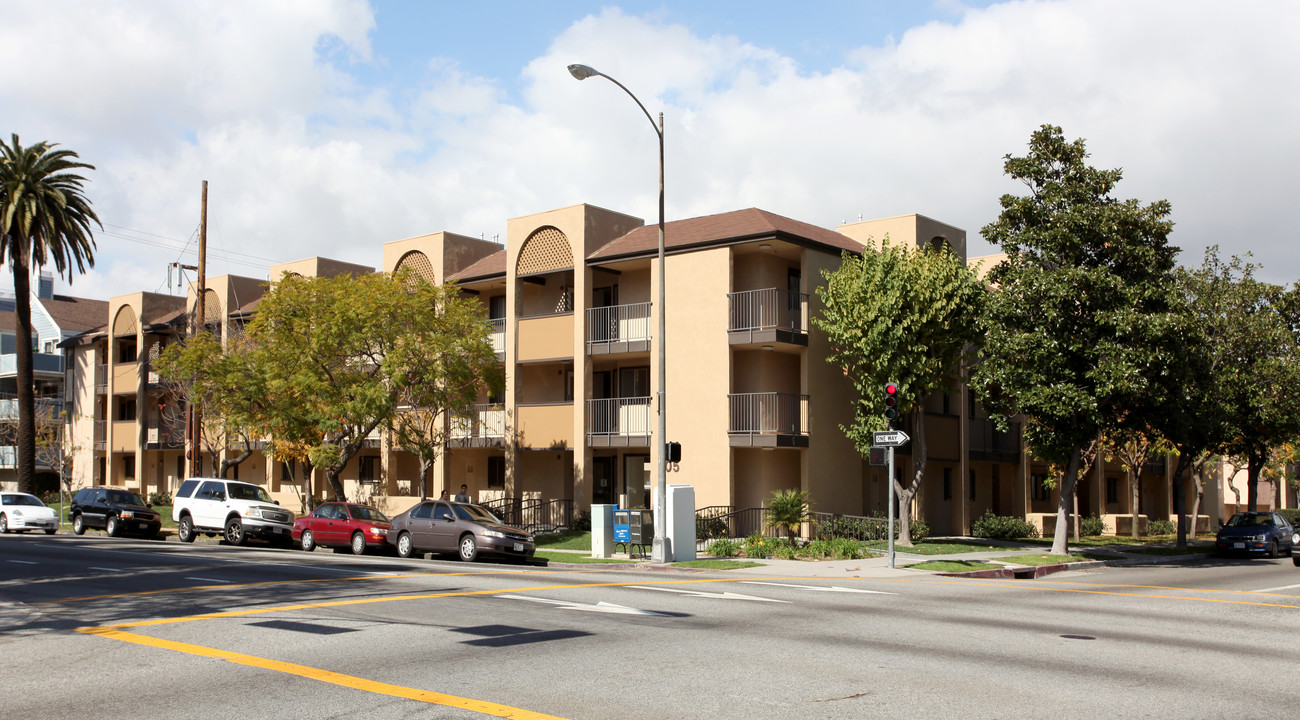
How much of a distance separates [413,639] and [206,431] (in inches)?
1534

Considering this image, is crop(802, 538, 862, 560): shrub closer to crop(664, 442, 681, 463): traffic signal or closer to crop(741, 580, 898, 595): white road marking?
crop(664, 442, 681, 463): traffic signal

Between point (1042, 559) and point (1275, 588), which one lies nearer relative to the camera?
point (1275, 588)

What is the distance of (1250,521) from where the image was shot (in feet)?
99.5

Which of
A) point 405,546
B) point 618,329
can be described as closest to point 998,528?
point 618,329

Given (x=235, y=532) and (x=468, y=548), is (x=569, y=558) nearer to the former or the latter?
(x=468, y=548)

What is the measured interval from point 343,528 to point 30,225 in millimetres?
23850

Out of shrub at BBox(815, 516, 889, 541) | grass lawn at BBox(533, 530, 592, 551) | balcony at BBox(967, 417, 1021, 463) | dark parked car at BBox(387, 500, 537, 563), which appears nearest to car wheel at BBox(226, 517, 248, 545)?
dark parked car at BBox(387, 500, 537, 563)

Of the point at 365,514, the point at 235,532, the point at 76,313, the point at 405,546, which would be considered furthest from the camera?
the point at 76,313

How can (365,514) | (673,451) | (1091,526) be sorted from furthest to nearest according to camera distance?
(1091,526)
(365,514)
(673,451)

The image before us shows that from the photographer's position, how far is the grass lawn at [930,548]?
90.3ft

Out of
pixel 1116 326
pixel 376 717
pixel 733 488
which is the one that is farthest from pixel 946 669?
pixel 733 488

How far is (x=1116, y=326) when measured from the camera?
24.8m

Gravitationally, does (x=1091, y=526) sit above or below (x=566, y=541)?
below

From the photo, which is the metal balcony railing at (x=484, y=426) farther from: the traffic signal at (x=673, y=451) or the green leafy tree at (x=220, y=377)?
the traffic signal at (x=673, y=451)
